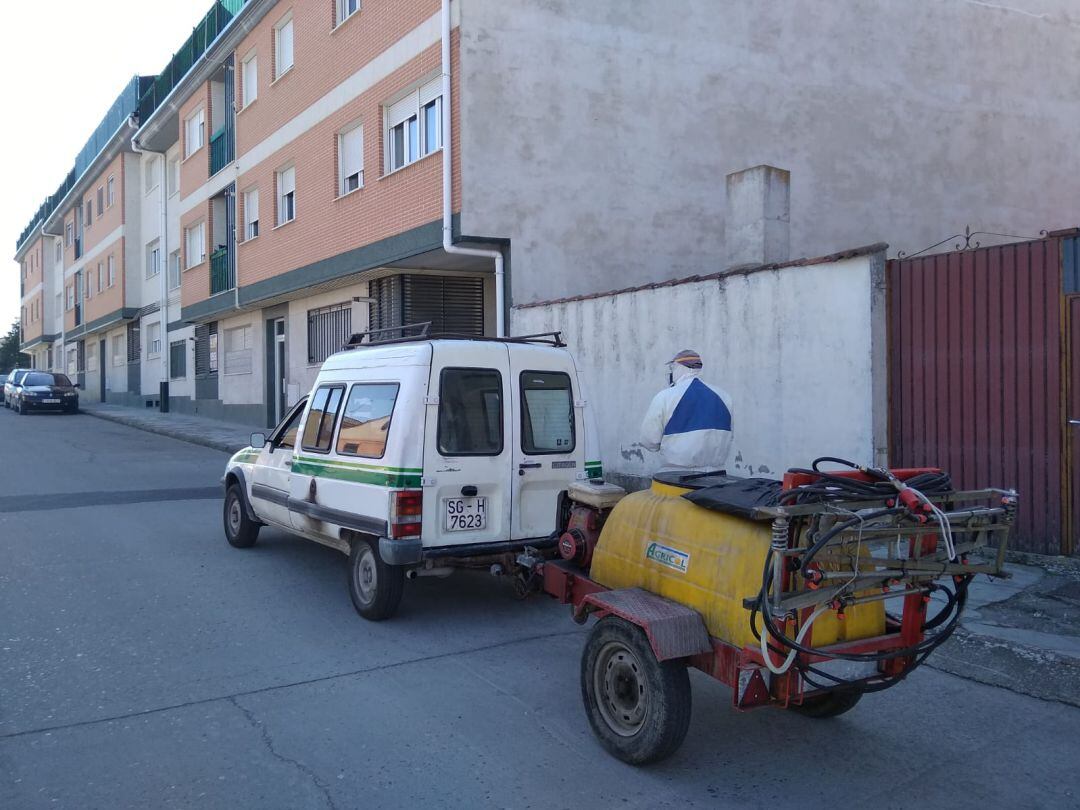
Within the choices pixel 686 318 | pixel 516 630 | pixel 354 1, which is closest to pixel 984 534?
pixel 516 630

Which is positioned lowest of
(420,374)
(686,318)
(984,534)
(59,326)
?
(984,534)

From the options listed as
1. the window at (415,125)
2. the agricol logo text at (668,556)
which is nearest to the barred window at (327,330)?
the window at (415,125)

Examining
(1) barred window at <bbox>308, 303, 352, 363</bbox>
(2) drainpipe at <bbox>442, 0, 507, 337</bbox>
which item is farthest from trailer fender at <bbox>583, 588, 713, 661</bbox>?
(1) barred window at <bbox>308, 303, 352, 363</bbox>

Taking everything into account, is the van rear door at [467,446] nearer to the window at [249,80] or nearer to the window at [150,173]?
the window at [249,80]

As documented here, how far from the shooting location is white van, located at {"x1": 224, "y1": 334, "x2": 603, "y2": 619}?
584 centimetres

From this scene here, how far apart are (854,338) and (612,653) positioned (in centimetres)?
504

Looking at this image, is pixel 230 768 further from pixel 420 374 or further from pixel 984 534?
pixel 984 534

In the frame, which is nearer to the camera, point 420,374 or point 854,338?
point 420,374

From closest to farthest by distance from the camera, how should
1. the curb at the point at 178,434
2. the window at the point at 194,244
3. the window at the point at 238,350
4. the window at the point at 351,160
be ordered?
the window at the point at 351,160, the curb at the point at 178,434, the window at the point at 238,350, the window at the point at 194,244

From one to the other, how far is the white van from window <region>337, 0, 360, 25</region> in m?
11.4

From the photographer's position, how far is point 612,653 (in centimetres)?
412

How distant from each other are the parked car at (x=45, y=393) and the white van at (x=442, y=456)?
90.5 feet

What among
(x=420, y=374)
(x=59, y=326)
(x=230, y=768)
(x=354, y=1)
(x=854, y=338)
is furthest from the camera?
(x=59, y=326)

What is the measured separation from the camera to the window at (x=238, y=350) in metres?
22.8
